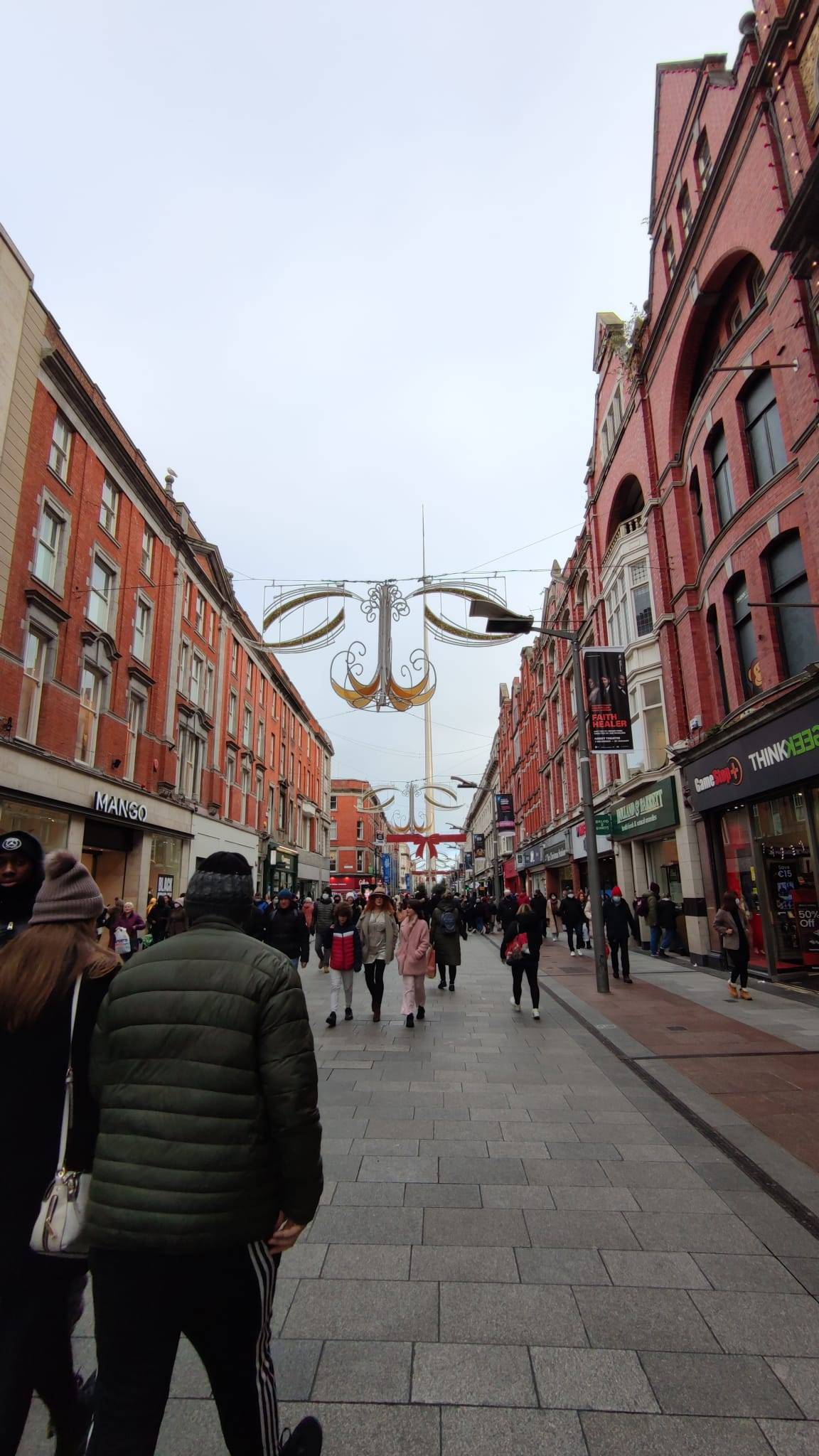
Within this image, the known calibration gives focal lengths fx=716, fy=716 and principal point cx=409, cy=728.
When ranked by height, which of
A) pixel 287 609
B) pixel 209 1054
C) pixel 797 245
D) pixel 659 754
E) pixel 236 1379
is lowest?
pixel 236 1379

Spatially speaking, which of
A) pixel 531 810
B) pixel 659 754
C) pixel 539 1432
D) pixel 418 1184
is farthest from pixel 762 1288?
pixel 531 810

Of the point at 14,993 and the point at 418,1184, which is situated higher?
the point at 14,993

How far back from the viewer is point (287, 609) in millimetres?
13305

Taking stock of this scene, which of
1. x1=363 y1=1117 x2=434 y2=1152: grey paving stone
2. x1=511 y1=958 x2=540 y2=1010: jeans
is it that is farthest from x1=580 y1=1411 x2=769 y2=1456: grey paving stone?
x1=511 y1=958 x2=540 y2=1010: jeans

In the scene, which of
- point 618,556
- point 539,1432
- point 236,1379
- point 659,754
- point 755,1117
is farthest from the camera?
point 618,556

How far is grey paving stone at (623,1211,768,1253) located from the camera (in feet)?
12.1

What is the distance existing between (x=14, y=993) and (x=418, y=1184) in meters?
3.29

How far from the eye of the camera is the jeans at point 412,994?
31.0 ft

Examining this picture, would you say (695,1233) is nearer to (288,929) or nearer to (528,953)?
(528,953)

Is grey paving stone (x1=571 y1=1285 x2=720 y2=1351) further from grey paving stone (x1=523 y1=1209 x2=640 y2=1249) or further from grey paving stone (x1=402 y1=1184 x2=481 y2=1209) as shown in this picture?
grey paving stone (x1=402 y1=1184 x2=481 y2=1209)

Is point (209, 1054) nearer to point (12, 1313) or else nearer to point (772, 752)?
point (12, 1313)

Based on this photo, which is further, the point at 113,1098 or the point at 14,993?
the point at 14,993

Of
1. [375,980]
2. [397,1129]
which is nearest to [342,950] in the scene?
[375,980]

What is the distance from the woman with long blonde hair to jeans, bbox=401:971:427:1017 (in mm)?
7262
